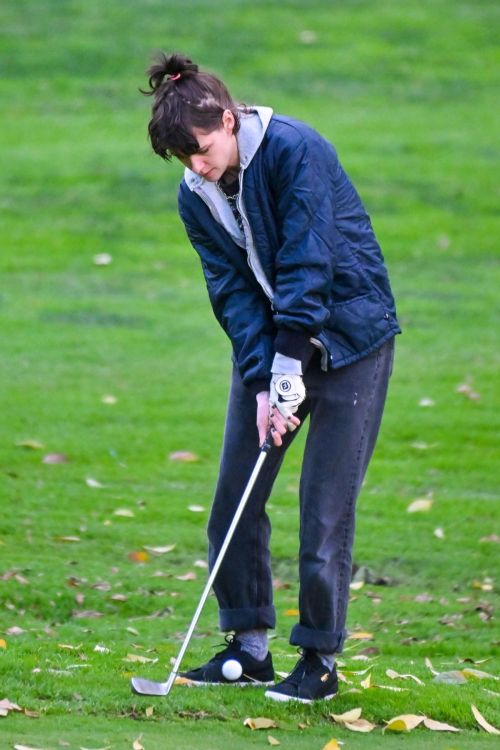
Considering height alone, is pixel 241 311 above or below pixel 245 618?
above

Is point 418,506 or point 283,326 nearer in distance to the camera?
point 283,326

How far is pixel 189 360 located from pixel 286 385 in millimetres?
7089

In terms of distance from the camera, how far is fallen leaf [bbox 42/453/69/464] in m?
8.19

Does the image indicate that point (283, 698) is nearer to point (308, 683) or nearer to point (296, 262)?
point (308, 683)

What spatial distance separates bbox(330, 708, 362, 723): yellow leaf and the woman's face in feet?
6.23

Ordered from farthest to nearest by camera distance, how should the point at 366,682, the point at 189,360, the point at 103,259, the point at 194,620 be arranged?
the point at 103,259, the point at 189,360, the point at 366,682, the point at 194,620

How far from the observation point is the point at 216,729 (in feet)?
12.7

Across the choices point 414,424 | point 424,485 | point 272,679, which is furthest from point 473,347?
point 272,679

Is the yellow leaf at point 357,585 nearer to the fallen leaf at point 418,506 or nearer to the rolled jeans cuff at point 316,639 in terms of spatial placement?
the fallen leaf at point 418,506

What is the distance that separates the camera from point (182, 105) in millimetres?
3740

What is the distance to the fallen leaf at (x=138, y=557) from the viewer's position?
6.57 metres

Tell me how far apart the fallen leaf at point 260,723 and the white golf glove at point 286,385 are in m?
1.04

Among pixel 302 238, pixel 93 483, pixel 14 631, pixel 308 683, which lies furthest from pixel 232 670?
pixel 93 483

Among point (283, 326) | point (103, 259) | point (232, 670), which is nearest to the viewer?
point (283, 326)
